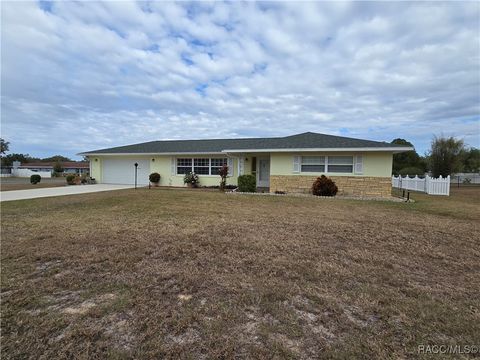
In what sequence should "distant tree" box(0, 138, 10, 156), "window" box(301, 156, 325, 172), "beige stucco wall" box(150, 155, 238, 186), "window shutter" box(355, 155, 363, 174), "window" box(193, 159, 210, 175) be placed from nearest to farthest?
"window shutter" box(355, 155, 363, 174) < "window" box(301, 156, 325, 172) < "beige stucco wall" box(150, 155, 238, 186) < "window" box(193, 159, 210, 175) < "distant tree" box(0, 138, 10, 156)

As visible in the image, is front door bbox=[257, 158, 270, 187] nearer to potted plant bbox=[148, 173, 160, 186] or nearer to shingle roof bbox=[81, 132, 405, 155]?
shingle roof bbox=[81, 132, 405, 155]

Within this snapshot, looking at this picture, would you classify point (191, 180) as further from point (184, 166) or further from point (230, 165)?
point (230, 165)

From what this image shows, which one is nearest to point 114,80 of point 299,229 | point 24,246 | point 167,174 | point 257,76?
point 167,174

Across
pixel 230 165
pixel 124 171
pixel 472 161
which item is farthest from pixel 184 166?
pixel 472 161

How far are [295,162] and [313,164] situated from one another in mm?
1034

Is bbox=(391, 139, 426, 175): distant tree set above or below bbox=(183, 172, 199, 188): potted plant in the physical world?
above

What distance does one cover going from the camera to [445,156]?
88.9 feet

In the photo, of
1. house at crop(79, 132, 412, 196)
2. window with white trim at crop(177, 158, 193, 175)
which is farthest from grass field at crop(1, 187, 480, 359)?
window with white trim at crop(177, 158, 193, 175)

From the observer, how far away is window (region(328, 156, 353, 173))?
1447 cm

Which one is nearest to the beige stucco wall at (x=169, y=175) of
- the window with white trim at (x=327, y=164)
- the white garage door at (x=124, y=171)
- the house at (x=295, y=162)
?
the house at (x=295, y=162)

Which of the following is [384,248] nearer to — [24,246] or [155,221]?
[155,221]

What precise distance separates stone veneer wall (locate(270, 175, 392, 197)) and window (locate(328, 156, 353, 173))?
0.44 m

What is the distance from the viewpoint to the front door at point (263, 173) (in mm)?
18938

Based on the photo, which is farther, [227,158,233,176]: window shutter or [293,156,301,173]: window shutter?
[227,158,233,176]: window shutter
